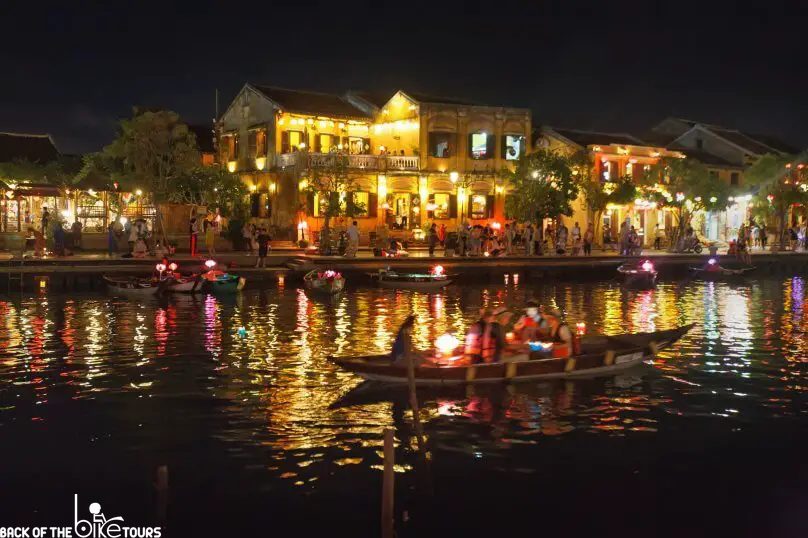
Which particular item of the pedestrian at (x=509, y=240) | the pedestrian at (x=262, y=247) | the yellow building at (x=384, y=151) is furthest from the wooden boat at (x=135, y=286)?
the pedestrian at (x=509, y=240)

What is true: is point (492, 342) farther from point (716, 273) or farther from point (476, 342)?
point (716, 273)

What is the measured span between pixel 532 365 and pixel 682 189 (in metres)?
43.1

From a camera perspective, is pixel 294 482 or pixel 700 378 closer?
pixel 294 482

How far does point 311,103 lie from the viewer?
2117 inches

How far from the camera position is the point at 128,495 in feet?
37.5

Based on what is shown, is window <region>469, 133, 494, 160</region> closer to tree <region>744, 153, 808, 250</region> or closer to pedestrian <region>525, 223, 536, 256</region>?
pedestrian <region>525, 223, 536, 256</region>

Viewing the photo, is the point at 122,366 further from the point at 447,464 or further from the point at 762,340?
the point at 762,340

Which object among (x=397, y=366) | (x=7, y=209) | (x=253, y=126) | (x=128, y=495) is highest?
(x=253, y=126)

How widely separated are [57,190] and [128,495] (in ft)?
124

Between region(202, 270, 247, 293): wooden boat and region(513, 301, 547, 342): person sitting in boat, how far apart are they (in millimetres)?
18995

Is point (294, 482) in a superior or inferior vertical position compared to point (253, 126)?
inferior

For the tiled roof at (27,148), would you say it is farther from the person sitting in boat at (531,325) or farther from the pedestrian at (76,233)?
the person sitting in boat at (531,325)

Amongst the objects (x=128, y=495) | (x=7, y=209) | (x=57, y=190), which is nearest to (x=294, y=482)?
(x=128, y=495)

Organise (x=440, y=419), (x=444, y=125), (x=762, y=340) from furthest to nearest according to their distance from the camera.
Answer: (x=444, y=125) → (x=762, y=340) → (x=440, y=419)
